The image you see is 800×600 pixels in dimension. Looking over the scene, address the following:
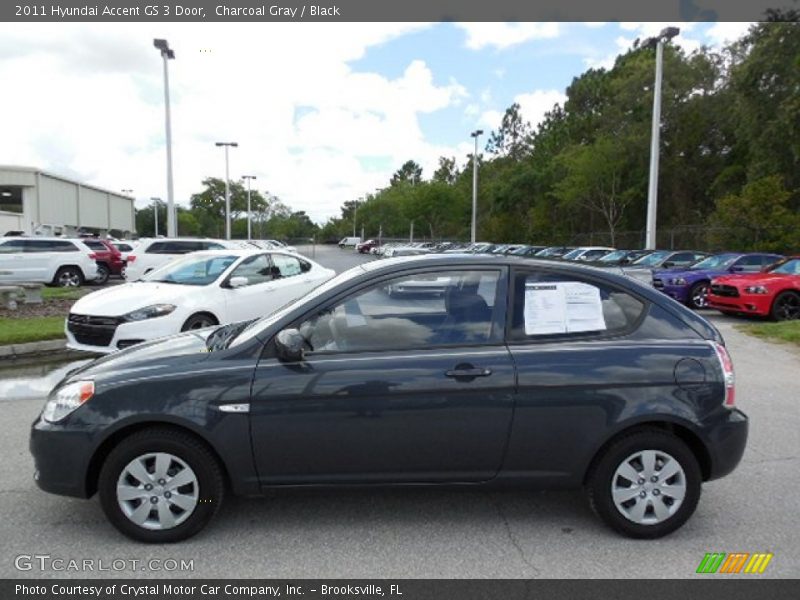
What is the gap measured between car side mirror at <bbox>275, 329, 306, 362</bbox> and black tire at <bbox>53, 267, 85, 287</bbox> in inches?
721

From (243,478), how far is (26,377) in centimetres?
556

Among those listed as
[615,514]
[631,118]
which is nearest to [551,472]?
[615,514]

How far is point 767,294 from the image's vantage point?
1217cm

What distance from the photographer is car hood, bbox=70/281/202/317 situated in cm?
757

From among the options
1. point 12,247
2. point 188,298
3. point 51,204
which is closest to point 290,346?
point 188,298

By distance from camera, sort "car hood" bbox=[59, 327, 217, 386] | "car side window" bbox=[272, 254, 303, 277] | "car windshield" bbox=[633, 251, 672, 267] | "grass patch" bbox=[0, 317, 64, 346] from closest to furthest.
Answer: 1. "car hood" bbox=[59, 327, 217, 386]
2. "grass patch" bbox=[0, 317, 64, 346]
3. "car side window" bbox=[272, 254, 303, 277]
4. "car windshield" bbox=[633, 251, 672, 267]

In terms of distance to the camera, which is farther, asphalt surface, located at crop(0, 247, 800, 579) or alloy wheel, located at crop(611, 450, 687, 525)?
alloy wheel, located at crop(611, 450, 687, 525)

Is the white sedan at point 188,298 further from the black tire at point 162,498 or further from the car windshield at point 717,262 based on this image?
the car windshield at point 717,262

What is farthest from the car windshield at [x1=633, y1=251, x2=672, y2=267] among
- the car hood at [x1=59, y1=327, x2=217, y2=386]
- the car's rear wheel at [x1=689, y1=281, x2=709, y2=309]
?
the car hood at [x1=59, y1=327, x2=217, y2=386]

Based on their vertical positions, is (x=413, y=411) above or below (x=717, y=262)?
below

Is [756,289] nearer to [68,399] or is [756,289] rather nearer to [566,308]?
[566,308]

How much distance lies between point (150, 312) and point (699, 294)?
12.4 m

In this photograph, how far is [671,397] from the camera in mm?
3496

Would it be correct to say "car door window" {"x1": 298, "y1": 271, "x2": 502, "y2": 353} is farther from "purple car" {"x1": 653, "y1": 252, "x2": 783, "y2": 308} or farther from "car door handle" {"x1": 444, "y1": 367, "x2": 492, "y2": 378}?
"purple car" {"x1": 653, "y1": 252, "x2": 783, "y2": 308}
